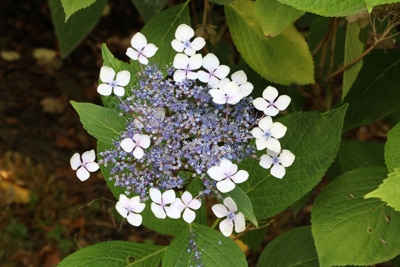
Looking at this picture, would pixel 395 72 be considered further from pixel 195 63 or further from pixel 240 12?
pixel 195 63

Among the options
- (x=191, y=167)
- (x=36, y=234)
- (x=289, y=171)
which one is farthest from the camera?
(x=36, y=234)

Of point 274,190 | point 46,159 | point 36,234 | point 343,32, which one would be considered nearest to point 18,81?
point 46,159

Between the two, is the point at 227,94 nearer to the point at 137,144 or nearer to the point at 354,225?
the point at 137,144

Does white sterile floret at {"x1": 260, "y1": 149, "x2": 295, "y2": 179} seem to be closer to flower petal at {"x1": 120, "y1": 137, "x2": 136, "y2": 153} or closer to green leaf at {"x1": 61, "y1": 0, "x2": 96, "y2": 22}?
flower petal at {"x1": 120, "y1": 137, "x2": 136, "y2": 153}

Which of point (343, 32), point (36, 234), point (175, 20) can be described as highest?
point (175, 20)

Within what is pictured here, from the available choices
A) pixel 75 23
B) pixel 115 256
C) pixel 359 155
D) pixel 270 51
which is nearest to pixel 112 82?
pixel 115 256

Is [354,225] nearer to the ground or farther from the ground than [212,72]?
nearer to the ground
